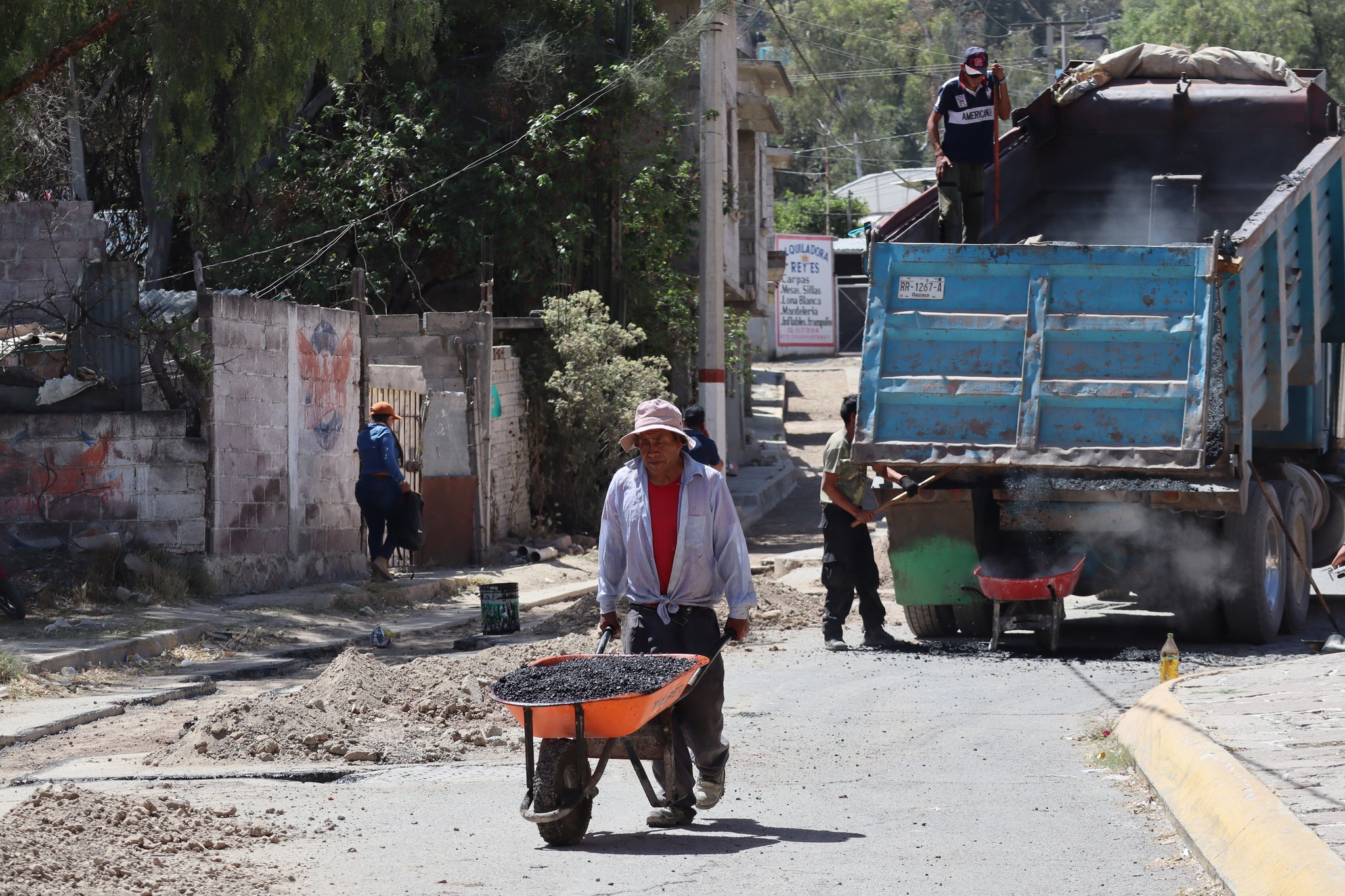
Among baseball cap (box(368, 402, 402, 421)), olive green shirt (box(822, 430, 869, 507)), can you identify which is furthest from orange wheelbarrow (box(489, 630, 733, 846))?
baseball cap (box(368, 402, 402, 421))

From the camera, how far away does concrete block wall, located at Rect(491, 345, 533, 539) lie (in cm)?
1862

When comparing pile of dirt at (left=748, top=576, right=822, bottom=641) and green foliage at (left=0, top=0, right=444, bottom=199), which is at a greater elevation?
green foliage at (left=0, top=0, right=444, bottom=199)

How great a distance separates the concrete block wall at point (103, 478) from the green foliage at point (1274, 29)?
37649mm

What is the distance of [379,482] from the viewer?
1516cm

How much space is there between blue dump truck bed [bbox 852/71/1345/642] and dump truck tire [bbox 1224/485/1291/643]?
16mm

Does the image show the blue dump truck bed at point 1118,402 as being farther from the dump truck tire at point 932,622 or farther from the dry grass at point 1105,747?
the dry grass at point 1105,747

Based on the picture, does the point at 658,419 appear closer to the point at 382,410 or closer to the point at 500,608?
the point at 500,608

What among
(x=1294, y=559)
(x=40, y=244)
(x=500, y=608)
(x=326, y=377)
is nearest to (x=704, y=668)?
(x=500, y=608)

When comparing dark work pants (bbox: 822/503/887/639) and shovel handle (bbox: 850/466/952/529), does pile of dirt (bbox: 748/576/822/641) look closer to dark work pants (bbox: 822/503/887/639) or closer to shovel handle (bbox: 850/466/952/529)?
dark work pants (bbox: 822/503/887/639)

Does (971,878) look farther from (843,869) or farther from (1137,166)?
(1137,166)

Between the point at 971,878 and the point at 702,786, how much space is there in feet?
4.55

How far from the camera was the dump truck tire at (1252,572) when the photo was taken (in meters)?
10.7

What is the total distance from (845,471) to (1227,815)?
6065 millimetres

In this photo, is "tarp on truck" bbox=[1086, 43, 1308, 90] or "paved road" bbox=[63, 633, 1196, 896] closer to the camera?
"paved road" bbox=[63, 633, 1196, 896]
